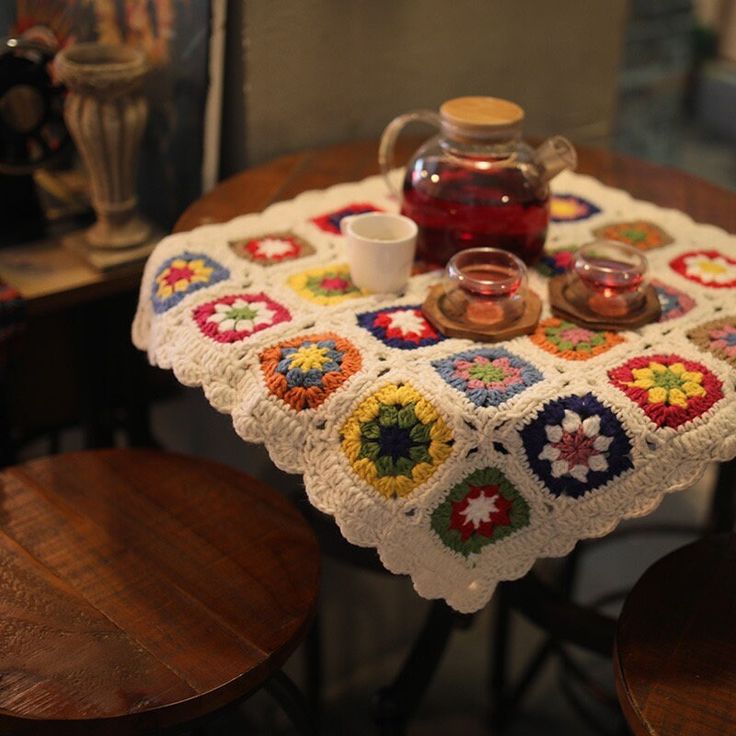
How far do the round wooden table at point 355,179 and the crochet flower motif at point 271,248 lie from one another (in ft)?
0.33

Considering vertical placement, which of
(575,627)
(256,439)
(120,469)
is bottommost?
(575,627)

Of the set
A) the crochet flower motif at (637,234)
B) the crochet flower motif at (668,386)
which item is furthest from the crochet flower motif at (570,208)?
the crochet flower motif at (668,386)

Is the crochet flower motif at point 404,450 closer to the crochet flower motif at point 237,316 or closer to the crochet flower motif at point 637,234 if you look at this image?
the crochet flower motif at point 237,316

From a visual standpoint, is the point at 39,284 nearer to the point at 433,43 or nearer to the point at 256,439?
the point at 256,439

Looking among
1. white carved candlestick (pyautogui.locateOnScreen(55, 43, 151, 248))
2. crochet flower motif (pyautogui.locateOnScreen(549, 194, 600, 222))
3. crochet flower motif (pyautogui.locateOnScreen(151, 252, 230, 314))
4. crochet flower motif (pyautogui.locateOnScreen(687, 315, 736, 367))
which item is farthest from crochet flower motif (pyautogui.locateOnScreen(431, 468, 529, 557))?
white carved candlestick (pyautogui.locateOnScreen(55, 43, 151, 248))

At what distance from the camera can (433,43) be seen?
162 cm

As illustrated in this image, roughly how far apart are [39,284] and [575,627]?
842mm

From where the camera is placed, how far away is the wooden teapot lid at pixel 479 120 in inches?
43.3

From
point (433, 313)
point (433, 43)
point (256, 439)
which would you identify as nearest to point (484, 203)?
point (433, 313)

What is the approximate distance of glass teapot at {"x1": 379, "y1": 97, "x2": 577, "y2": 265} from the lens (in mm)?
1119

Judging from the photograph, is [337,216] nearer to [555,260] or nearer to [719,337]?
[555,260]

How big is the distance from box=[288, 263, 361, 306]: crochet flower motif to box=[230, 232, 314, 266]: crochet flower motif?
0.15 feet

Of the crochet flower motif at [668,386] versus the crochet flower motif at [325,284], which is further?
the crochet flower motif at [325,284]

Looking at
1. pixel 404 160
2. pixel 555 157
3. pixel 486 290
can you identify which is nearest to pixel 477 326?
pixel 486 290
